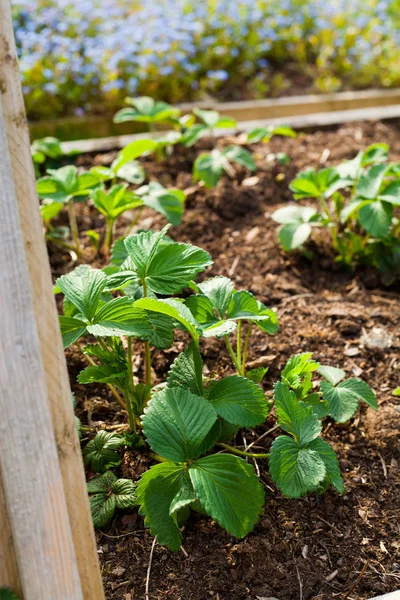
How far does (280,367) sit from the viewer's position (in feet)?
6.75

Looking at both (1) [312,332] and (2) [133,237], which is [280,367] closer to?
(1) [312,332]

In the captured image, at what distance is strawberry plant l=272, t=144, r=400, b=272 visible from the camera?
2.33m

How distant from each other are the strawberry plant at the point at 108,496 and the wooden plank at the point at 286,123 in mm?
1790

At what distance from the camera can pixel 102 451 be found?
1740 millimetres

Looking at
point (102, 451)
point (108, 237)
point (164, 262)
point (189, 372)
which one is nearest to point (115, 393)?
point (102, 451)

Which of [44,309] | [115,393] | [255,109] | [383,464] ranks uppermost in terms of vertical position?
[44,309]

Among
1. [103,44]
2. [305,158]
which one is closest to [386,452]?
[305,158]

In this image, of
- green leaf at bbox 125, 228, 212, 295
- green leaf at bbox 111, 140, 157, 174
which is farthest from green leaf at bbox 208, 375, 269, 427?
green leaf at bbox 111, 140, 157, 174

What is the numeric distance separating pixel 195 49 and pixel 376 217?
93.6 inches

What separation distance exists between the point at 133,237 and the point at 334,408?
2.10ft

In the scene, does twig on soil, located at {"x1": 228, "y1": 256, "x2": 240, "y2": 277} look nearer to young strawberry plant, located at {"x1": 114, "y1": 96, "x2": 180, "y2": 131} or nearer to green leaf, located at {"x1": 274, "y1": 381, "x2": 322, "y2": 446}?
young strawberry plant, located at {"x1": 114, "y1": 96, "x2": 180, "y2": 131}

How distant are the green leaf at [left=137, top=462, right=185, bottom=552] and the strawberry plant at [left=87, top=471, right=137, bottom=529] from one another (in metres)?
0.12

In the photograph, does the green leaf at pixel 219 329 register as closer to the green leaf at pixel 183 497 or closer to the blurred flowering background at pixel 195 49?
the green leaf at pixel 183 497

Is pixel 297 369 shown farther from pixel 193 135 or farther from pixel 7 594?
pixel 193 135
